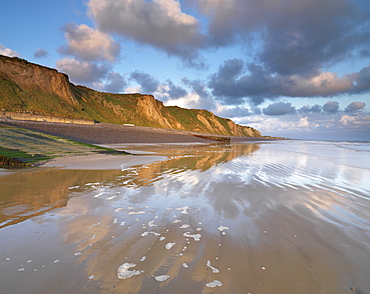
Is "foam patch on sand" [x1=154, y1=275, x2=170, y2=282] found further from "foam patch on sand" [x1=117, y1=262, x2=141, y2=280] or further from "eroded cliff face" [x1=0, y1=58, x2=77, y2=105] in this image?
"eroded cliff face" [x1=0, y1=58, x2=77, y2=105]

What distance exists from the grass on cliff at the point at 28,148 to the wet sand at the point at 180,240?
16.9ft

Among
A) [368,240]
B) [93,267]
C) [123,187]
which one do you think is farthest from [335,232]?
[123,187]

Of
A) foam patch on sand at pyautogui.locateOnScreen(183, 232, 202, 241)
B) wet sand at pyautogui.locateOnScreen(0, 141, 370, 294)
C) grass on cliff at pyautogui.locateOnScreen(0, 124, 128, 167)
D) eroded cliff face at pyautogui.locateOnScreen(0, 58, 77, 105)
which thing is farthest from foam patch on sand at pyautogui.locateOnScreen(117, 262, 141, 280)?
eroded cliff face at pyautogui.locateOnScreen(0, 58, 77, 105)

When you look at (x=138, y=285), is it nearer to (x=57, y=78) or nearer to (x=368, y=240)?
(x=368, y=240)

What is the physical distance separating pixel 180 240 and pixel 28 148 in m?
13.7

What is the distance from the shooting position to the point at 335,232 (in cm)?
381

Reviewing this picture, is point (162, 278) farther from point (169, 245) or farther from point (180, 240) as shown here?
point (180, 240)

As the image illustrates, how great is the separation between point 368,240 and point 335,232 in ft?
1.48

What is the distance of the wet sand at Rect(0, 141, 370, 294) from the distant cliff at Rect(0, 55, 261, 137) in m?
60.6

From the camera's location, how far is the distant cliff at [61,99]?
195 ft

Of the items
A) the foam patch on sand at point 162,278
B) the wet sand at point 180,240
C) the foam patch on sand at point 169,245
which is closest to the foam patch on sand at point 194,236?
the wet sand at point 180,240

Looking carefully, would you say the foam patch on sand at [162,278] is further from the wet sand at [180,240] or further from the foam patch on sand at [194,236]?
the foam patch on sand at [194,236]

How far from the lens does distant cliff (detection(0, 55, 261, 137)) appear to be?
195 ft

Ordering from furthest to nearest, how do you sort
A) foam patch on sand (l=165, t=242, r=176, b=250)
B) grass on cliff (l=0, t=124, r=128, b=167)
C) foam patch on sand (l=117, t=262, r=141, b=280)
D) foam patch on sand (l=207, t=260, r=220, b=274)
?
grass on cliff (l=0, t=124, r=128, b=167) < foam patch on sand (l=165, t=242, r=176, b=250) < foam patch on sand (l=207, t=260, r=220, b=274) < foam patch on sand (l=117, t=262, r=141, b=280)
